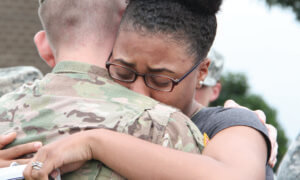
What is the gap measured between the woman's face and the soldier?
96 millimetres

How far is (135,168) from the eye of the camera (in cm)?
153

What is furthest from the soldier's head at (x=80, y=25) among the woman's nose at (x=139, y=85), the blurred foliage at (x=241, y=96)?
the blurred foliage at (x=241, y=96)

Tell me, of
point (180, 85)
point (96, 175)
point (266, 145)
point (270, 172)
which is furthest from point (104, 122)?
point (270, 172)

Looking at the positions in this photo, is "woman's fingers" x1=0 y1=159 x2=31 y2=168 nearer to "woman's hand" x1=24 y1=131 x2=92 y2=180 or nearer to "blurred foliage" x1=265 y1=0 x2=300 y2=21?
"woman's hand" x1=24 y1=131 x2=92 y2=180

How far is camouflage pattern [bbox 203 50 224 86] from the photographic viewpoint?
4779 mm

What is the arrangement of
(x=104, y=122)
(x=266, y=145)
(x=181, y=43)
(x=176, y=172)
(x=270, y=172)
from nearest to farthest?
(x=176, y=172), (x=104, y=122), (x=266, y=145), (x=181, y=43), (x=270, y=172)

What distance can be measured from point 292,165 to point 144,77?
1.38 metres

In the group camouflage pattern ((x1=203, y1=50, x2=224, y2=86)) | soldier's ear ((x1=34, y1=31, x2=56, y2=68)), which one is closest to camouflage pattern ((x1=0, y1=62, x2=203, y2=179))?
soldier's ear ((x1=34, y1=31, x2=56, y2=68))

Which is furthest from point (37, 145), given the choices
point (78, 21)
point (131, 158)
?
point (78, 21)

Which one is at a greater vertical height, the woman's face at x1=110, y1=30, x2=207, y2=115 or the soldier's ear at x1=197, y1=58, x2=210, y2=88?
the woman's face at x1=110, y1=30, x2=207, y2=115

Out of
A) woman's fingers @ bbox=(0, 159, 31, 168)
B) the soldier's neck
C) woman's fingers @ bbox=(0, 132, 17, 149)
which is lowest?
woman's fingers @ bbox=(0, 159, 31, 168)

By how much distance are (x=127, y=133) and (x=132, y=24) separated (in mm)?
656

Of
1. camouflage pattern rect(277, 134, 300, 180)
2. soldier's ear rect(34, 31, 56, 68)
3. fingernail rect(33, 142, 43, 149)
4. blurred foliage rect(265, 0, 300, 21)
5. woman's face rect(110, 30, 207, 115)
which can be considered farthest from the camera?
blurred foliage rect(265, 0, 300, 21)

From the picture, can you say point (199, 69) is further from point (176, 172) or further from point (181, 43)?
point (176, 172)
